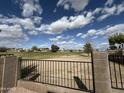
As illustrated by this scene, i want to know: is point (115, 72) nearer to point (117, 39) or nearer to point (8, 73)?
point (8, 73)

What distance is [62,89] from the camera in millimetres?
5453

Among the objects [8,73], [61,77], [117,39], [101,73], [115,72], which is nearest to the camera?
[101,73]

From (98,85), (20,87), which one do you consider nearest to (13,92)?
(20,87)

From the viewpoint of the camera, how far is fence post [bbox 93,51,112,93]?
4.46 metres

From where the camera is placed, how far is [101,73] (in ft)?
14.9

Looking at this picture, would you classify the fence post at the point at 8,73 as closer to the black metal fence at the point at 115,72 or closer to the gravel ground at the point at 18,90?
the gravel ground at the point at 18,90

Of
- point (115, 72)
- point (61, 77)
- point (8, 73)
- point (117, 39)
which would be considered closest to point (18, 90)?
point (8, 73)

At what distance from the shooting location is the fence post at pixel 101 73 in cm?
446

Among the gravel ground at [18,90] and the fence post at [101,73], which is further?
the gravel ground at [18,90]

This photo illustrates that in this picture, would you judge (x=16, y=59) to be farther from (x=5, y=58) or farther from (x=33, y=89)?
(x=33, y=89)

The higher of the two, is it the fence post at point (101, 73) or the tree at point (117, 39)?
the tree at point (117, 39)

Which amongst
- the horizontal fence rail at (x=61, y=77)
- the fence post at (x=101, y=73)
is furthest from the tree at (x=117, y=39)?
the fence post at (x=101, y=73)

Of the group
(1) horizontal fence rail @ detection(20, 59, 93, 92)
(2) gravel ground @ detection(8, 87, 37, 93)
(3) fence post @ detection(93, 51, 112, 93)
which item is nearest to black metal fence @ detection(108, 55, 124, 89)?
(3) fence post @ detection(93, 51, 112, 93)

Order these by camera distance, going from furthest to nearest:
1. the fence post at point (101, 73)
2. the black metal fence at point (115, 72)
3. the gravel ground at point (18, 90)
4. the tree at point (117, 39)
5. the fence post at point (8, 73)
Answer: the tree at point (117, 39) < the fence post at point (8, 73) < the gravel ground at point (18, 90) < the black metal fence at point (115, 72) < the fence post at point (101, 73)
